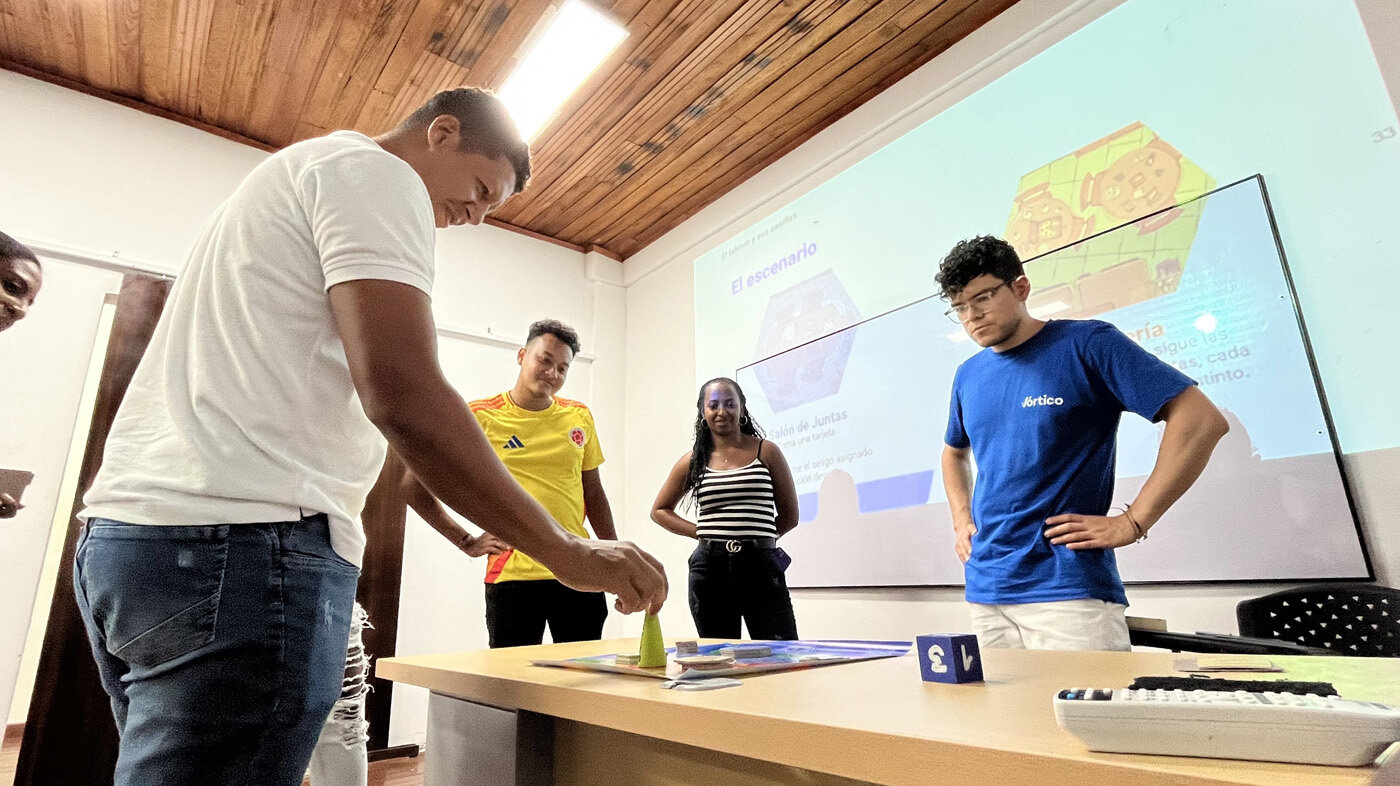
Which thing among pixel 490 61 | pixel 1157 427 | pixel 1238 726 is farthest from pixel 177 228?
pixel 1238 726

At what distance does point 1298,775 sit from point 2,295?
290 cm

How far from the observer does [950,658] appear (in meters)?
0.71

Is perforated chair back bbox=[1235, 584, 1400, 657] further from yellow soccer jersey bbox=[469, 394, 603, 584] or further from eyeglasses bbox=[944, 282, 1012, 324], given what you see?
yellow soccer jersey bbox=[469, 394, 603, 584]

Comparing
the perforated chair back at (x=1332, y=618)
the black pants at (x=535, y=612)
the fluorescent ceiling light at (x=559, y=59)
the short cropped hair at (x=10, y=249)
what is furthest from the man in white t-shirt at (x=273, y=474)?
the fluorescent ceiling light at (x=559, y=59)

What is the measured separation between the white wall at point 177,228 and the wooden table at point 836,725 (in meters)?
2.48

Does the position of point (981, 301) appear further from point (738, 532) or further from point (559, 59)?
point (559, 59)

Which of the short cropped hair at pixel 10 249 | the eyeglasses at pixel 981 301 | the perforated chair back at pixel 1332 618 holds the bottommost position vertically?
the perforated chair back at pixel 1332 618

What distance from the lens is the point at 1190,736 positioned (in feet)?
1.21

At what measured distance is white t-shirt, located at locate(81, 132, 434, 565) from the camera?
2.01 ft

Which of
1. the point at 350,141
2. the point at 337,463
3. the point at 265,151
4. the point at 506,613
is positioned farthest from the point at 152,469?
the point at 265,151

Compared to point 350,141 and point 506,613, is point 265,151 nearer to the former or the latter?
point 506,613

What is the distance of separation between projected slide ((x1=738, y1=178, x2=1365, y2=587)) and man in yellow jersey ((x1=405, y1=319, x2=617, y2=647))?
1.01m

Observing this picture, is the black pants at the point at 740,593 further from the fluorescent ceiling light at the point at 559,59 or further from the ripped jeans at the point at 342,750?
the fluorescent ceiling light at the point at 559,59

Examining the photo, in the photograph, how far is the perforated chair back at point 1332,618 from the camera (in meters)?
1.52
